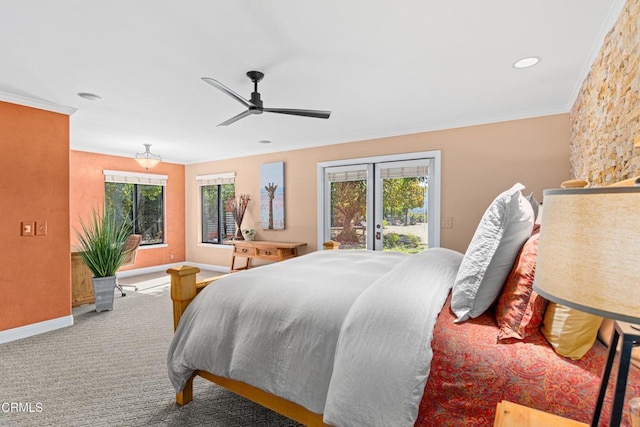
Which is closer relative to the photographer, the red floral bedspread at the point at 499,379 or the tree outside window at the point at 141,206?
the red floral bedspread at the point at 499,379

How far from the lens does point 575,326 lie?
1.16 m

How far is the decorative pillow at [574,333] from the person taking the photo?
1.15 m

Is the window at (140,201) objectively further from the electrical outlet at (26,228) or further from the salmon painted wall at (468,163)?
the salmon painted wall at (468,163)

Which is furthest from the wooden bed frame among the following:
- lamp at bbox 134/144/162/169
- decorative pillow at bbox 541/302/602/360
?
lamp at bbox 134/144/162/169

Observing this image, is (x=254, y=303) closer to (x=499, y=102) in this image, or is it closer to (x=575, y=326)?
(x=575, y=326)

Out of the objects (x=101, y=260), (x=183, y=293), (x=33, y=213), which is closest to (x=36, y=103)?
(x=33, y=213)

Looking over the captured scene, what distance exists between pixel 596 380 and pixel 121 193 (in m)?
6.90

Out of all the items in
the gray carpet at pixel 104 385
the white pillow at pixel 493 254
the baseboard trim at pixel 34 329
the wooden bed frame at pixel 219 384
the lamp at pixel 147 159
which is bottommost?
the gray carpet at pixel 104 385

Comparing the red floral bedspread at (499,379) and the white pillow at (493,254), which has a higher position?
the white pillow at (493,254)

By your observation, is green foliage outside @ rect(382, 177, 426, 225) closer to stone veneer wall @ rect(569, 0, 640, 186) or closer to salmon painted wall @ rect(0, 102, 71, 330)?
stone veneer wall @ rect(569, 0, 640, 186)

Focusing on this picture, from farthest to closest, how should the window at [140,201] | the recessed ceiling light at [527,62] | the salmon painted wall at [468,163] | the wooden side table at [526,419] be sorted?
Answer: the window at [140,201]
the salmon painted wall at [468,163]
the recessed ceiling light at [527,62]
the wooden side table at [526,419]

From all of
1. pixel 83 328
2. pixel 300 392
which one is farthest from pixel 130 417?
pixel 83 328

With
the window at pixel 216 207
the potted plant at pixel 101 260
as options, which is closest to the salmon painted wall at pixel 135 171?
the window at pixel 216 207

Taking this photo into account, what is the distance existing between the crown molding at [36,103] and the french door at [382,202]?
3317mm
